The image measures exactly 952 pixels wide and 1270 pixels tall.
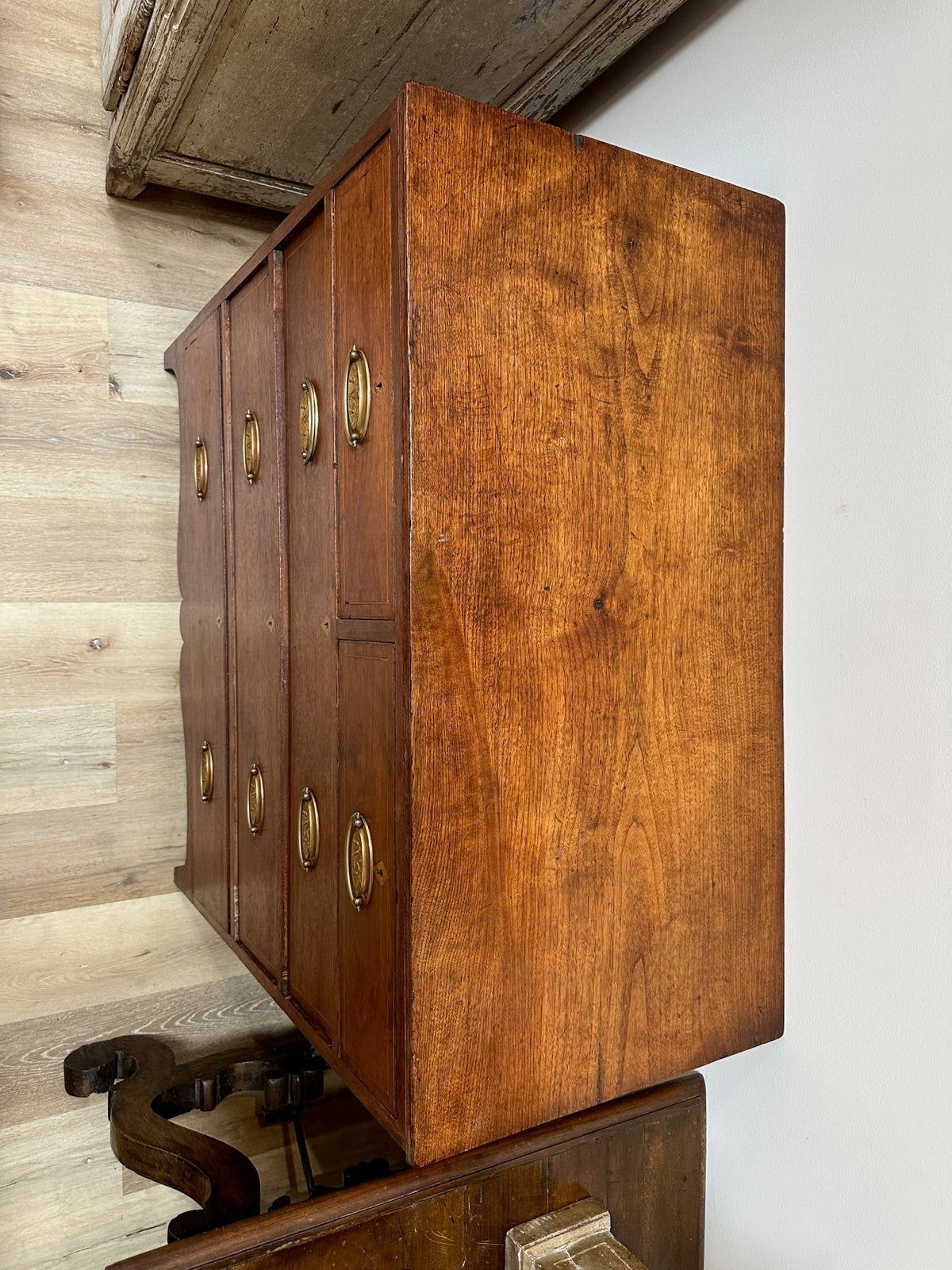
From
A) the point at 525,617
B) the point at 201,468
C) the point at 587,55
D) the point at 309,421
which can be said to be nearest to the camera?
the point at 525,617

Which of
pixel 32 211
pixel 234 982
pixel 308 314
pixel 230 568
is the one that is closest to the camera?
pixel 308 314

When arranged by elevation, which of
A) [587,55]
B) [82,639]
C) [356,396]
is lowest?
[82,639]

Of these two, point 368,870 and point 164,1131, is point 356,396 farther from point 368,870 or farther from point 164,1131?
point 164,1131

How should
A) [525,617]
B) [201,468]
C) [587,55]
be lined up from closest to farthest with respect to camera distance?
[525,617]
[587,55]
[201,468]

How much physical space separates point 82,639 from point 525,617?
3.27 ft

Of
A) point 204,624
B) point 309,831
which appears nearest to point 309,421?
point 309,831

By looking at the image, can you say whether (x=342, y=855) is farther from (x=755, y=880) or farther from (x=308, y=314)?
(x=308, y=314)

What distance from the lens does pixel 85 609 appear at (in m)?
1.50

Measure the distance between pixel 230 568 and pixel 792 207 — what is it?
858 millimetres

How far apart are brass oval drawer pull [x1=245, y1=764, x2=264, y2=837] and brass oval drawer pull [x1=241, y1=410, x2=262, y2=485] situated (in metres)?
0.40

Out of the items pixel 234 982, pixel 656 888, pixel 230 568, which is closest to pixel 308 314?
pixel 230 568

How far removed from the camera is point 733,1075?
1061 millimetres

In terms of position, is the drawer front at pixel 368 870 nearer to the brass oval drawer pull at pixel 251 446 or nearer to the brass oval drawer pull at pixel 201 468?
the brass oval drawer pull at pixel 251 446

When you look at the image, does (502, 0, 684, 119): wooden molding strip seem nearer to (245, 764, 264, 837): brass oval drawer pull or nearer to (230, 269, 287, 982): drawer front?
(230, 269, 287, 982): drawer front
